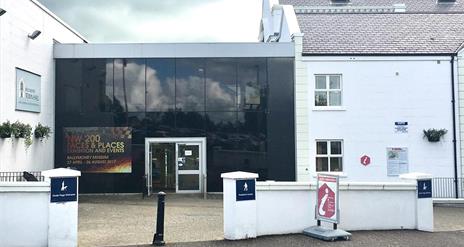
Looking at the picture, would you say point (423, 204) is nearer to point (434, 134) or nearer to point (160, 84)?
point (434, 134)

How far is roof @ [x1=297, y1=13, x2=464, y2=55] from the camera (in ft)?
64.6

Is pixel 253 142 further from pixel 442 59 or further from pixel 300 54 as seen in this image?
pixel 442 59

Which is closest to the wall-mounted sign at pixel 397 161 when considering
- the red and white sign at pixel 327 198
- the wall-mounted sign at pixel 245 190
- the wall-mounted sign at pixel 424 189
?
the wall-mounted sign at pixel 424 189

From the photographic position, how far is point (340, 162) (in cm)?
1922

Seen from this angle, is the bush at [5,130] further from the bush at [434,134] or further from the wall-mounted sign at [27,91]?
the bush at [434,134]

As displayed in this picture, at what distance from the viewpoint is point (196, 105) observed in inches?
774

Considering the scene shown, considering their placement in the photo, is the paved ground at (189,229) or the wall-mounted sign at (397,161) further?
the wall-mounted sign at (397,161)

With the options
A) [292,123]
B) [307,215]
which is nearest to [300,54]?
[292,123]

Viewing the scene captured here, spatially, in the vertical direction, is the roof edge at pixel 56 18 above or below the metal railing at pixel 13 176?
above

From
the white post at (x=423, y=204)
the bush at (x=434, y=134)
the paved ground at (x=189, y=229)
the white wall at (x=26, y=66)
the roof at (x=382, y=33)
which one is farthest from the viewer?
the roof at (x=382, y=33)

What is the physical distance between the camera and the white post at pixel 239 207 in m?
9.45

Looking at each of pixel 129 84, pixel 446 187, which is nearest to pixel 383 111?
pixel 446 187

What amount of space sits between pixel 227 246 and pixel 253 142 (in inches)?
424

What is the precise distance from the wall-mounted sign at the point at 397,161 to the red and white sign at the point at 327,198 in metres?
10.2
